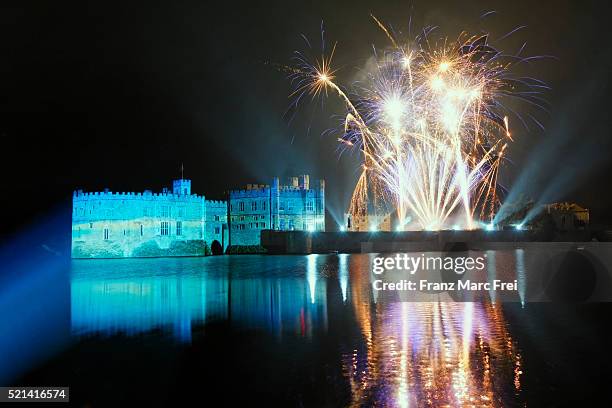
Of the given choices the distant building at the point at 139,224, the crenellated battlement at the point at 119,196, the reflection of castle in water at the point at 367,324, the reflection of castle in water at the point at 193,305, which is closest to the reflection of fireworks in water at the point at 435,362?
the reflection of castle in water at the point at 367,324

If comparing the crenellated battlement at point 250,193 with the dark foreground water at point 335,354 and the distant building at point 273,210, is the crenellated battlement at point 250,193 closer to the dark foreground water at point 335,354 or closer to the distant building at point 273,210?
the distant building at point 273,210

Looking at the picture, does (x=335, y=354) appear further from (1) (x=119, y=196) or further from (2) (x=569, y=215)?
(2) (x=569, y=215)

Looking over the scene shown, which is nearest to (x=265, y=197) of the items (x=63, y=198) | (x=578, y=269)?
(x=63, y=198)

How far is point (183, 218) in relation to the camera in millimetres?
75188

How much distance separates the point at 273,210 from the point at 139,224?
18.0 metres

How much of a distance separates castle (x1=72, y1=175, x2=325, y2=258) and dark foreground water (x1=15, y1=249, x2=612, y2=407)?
171 ft

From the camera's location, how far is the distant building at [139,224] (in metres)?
69.6

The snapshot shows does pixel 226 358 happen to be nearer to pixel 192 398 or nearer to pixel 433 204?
pixel 192 398

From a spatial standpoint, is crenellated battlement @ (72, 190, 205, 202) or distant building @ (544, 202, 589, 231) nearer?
crenellated battlement @ (72, 190, 205, 202)

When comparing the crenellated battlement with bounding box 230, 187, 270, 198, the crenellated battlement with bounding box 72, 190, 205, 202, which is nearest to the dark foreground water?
the crenellated battlement with bounding box 72, 190, 205, 202

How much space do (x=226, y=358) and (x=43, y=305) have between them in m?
12.6

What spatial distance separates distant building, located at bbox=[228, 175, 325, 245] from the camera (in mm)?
80375

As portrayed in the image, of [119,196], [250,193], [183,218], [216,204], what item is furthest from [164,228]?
[250,193]

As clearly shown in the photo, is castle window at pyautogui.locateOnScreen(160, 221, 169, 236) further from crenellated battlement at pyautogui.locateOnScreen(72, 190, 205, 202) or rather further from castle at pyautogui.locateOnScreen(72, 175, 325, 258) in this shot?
crenellated battlement at pyautogui.locateOnScreen(72, 190, 205, 202)
